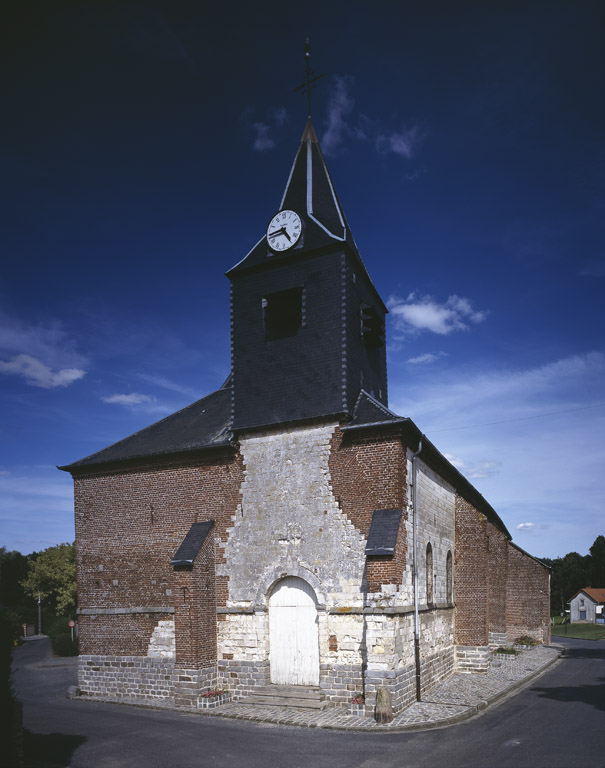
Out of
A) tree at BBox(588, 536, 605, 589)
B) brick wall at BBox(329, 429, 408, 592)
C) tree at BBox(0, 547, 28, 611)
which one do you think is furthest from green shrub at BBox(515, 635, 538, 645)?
tree at BBox(588, 536, 605, 589)

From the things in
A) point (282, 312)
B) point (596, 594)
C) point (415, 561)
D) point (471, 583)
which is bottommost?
point (596, 594)

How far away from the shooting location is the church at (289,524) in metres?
13.5

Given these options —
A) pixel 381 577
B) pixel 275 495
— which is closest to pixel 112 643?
pixel 275 495

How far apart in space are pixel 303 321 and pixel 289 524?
16.6 ft

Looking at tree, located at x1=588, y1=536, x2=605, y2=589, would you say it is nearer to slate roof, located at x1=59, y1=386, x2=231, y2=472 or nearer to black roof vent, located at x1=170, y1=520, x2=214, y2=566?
slate roof, located at x1=59, y1=386, x2=231, y2=472

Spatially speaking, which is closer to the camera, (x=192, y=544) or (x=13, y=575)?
(x=192, y=544)

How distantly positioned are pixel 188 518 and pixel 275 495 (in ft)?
8.57

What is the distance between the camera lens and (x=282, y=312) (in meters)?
16.4

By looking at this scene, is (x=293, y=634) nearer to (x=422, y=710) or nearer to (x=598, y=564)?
(x=422, y=710)

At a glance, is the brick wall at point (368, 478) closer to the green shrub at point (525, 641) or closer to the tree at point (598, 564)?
the green shrub at point (525, 641)

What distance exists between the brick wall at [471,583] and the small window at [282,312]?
8419 millimetres

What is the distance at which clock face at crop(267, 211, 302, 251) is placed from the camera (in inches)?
628

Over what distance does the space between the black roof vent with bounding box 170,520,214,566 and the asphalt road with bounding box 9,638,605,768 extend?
10.9 ft

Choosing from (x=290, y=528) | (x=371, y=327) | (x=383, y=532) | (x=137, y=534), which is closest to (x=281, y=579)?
(x=290, y=528)
